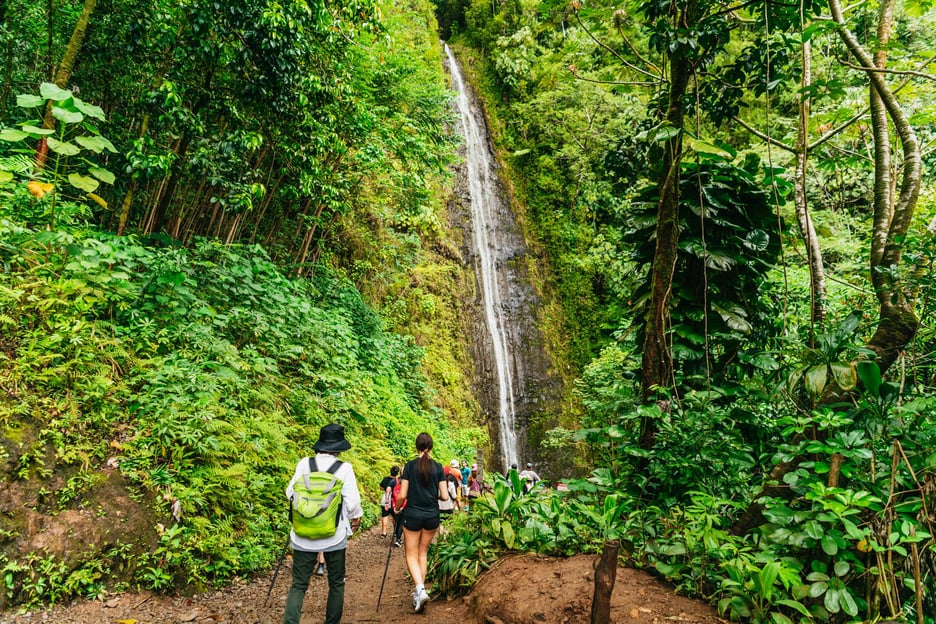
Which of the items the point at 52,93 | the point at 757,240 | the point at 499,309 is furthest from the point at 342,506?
the point at 499,309

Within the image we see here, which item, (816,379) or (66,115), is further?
(66,115)

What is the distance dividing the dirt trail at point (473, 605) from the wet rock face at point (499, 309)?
9.91 metres

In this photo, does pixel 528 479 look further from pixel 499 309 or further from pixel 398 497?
pixel 499 309

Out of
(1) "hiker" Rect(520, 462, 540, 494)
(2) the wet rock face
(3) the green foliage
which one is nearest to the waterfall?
(2) the wet rock face

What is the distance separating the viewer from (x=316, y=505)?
3.22 meters

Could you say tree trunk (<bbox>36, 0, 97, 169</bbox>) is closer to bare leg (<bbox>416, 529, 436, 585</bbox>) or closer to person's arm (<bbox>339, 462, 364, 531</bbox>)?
person's arm (<bbox>339, 462, 364, 531</bbox>)

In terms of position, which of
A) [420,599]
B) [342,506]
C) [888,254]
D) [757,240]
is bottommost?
[420,599]

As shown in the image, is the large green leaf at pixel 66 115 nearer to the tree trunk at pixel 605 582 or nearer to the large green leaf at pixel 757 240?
the tree trunk at pixel 605 582

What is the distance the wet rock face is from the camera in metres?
15.2

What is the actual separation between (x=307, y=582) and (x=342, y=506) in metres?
0.55

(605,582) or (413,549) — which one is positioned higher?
(605,582)

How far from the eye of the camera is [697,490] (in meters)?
3.36

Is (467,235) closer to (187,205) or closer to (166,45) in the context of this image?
(187,205)

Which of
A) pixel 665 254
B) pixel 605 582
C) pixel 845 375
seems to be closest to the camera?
pixel 605 582
